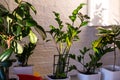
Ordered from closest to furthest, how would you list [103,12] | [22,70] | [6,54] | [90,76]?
[6,54] < [22,70] < [90,76] < [103,12]

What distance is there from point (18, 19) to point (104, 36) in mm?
1008

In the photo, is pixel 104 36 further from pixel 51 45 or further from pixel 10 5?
pixel 10 5

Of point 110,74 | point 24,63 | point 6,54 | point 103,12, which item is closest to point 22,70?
point 24,63

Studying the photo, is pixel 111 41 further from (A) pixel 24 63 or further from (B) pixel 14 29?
(B) pixel 14 29

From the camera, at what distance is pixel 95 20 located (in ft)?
8.19

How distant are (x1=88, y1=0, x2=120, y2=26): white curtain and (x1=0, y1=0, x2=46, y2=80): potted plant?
1.24m

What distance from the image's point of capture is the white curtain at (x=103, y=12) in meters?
2.47

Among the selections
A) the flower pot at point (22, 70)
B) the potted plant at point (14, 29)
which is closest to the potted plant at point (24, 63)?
the flower pot at point (22, 70)

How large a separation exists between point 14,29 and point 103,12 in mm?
1483

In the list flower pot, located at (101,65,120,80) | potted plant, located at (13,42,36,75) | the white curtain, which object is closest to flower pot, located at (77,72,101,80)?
flower pot, located at (101,65,120,80)

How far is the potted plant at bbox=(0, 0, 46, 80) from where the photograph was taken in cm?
129

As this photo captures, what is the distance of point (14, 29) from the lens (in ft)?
4.42

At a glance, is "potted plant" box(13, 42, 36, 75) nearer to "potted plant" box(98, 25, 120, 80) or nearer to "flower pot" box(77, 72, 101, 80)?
"flower pot" box(77, 72, 101, 80)

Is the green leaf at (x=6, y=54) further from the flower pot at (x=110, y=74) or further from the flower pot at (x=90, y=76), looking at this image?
the flower pot at (x=110, y=74)
